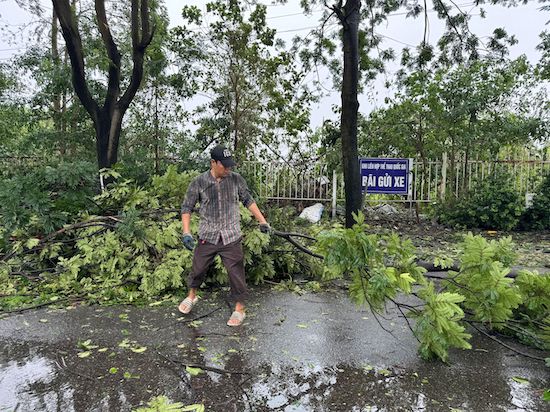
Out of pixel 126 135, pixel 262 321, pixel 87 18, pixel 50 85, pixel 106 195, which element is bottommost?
pixel 262 321

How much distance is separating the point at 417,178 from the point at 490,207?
1740mm

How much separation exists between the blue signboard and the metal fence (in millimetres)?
619

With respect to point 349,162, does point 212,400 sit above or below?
below

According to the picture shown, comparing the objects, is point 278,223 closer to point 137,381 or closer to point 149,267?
point 149,267

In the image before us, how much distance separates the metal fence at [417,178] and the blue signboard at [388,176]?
619 mm

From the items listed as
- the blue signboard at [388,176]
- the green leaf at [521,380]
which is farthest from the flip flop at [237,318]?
the blue signboard at [388,176]

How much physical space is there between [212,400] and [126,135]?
9576mm

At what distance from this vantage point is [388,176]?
10047 millimetres

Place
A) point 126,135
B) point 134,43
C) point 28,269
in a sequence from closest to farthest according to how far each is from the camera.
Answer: point 28,269 → point 134,43 → point 126,135

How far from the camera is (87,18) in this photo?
9.10m

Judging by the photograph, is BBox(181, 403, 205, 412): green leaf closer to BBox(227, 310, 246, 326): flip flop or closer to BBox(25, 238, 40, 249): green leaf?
BBox(227, 310, 246, 326): flip flop

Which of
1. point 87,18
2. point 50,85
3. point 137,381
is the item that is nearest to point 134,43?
point 87,18

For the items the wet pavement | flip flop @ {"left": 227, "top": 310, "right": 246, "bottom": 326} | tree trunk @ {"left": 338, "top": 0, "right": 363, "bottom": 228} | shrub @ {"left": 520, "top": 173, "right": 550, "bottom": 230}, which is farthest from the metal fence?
the wet pavement

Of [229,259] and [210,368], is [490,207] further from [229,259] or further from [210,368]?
[210,368]
